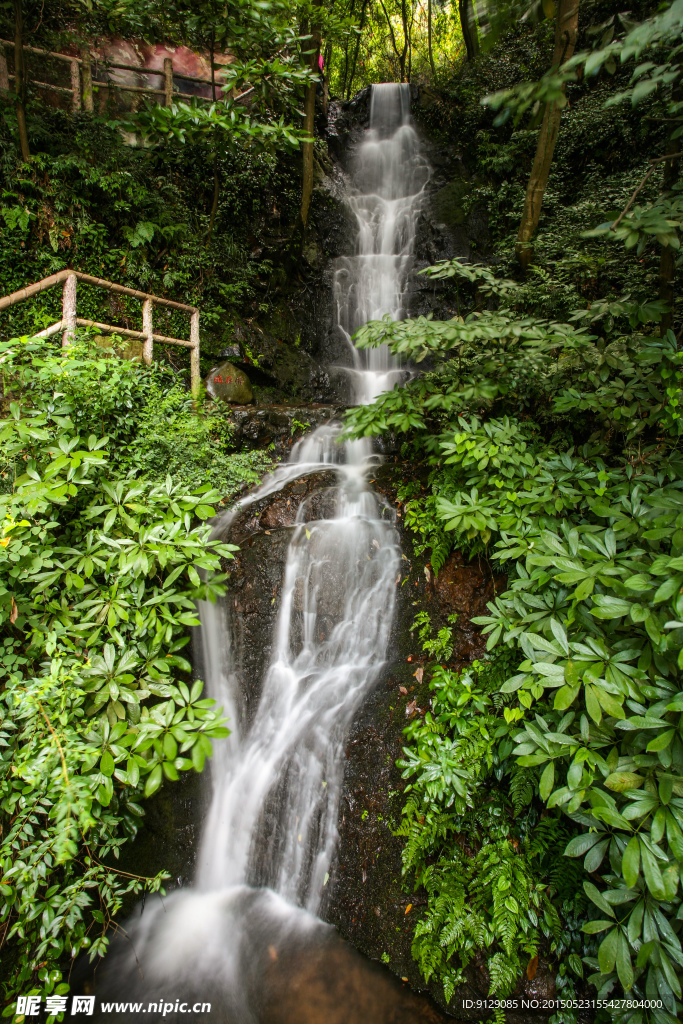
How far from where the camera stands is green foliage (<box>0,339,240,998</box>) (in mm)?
2209

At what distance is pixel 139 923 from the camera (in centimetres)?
295

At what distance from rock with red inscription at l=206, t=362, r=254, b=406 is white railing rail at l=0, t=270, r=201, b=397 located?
0.84 ft

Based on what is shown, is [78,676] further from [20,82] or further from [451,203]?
[451,203]

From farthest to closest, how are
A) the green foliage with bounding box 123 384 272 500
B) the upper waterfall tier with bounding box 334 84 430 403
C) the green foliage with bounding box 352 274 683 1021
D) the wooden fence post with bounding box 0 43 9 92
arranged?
the upper waterfall tier with bounding box 334 84 430 403 → the wooden fence post with bounding box 0 43 9 92 → the green foliage with bounding box 123 384 272 500 → the green foliage with bounding box 352 274 683 1021

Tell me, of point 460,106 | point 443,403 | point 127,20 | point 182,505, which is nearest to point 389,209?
point 460,106

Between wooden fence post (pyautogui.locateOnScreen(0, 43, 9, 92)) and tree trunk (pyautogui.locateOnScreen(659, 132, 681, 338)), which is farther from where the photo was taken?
wooden fence post (pyautogui.locateOnScreen(0, 43, 9, 92))

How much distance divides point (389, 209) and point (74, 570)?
9790 millimetres

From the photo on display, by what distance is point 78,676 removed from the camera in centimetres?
239

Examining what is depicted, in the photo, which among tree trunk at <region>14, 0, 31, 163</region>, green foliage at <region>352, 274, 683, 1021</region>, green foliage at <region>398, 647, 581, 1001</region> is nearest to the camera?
green foliage at <region>352, 274, 683, 1021</region>

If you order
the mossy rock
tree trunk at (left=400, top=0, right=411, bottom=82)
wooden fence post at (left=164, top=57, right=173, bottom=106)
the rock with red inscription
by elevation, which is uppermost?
tree trunk at (left=400, top=0, right=411, bottom=82)

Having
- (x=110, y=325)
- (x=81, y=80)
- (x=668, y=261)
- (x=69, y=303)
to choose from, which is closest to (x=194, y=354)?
(x=110, y=325)

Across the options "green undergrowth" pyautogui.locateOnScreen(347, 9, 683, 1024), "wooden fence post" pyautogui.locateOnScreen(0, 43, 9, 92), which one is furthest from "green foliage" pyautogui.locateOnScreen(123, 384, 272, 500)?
"wooden fence post" pyautogui.locateOnScreen(0, 43, 9, 92)

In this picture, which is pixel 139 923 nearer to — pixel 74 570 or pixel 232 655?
pixel 232 655

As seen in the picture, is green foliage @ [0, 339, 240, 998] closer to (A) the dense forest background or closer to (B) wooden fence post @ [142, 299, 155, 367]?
(A) the dense forest background
